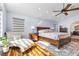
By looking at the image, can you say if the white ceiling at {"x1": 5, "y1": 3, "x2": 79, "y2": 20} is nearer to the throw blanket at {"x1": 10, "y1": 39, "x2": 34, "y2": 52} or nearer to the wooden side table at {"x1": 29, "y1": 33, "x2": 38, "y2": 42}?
the wooden side table at {"x1": 29, "y1": 33, "x2": 38, "y2": 42}

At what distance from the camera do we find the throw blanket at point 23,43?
203cm

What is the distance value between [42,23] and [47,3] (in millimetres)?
380

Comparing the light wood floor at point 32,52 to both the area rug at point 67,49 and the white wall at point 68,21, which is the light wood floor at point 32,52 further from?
the white wall at point 68,21

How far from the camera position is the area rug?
2.02m

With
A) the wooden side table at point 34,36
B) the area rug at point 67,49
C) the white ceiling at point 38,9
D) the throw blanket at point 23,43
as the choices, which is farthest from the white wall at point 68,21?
the throw blanket at point 23,43

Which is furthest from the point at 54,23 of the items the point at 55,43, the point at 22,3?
the point at 22,3

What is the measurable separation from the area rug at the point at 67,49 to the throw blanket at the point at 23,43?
0.92ft

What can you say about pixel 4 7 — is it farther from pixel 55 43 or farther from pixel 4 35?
pixel 55 43

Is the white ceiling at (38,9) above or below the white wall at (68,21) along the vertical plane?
above

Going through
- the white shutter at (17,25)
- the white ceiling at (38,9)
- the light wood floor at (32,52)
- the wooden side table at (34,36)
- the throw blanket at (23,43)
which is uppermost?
the white ceiling at (38,9)

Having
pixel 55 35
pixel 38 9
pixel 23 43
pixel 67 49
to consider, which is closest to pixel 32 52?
pixel 23 43

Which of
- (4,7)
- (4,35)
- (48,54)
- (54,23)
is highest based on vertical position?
(4,7)

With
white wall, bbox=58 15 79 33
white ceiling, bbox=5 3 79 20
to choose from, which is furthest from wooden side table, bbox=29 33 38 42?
white wall, bbox=58 15 79 33

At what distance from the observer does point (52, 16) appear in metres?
2.06
